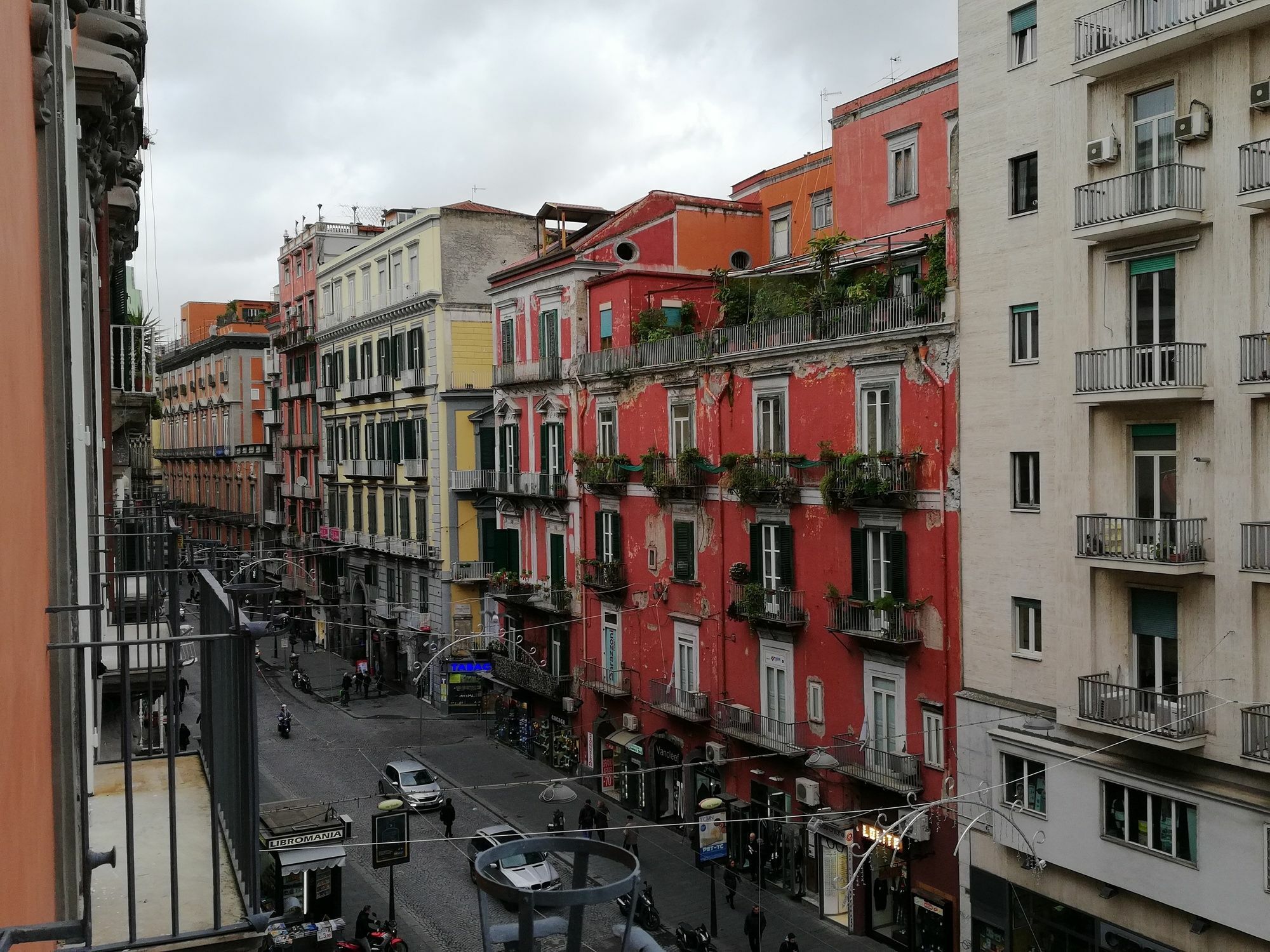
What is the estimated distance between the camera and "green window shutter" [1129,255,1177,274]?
61.9ft

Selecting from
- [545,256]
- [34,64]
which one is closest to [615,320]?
[545,256]

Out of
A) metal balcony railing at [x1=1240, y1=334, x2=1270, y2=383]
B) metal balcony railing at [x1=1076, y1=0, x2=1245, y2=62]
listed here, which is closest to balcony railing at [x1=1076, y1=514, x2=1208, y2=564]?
metal balcony railing at [x1=1240, y1=334, x2=1270, y2=383]

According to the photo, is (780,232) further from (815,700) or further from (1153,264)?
(1153,264)

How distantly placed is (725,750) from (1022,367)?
13.2 meters

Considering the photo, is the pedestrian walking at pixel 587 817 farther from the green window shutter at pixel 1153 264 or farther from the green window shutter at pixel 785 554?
the green window shutter at pixel 1153 264

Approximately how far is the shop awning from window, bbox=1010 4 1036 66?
2065 cm

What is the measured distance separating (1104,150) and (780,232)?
56.7 feet

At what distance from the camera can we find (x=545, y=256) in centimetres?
3803

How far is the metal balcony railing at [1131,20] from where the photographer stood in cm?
1784

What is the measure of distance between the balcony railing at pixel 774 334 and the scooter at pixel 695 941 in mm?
12785

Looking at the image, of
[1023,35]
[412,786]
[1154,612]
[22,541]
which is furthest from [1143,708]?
[412,786]

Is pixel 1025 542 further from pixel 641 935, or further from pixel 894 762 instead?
pixel 641 935

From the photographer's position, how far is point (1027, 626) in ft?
71.3

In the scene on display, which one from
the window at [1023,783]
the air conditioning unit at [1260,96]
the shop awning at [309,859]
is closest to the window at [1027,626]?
the window at [1023,783]
